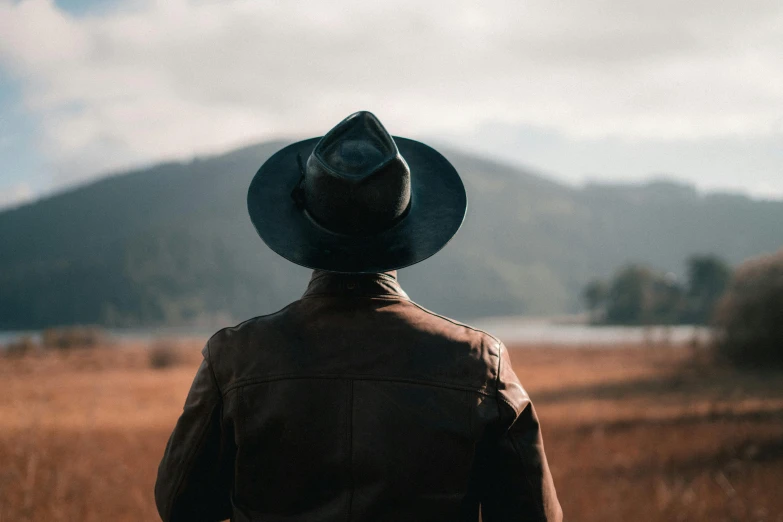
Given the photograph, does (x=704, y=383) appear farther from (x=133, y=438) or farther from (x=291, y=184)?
(x=291, y=184)

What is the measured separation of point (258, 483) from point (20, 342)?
23.3 meters

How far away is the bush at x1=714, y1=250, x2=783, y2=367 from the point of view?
1449 centimetres

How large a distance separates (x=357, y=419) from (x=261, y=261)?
163m

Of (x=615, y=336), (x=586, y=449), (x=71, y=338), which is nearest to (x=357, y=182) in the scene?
(x=586, y=449)

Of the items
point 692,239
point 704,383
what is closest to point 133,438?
point 704,383

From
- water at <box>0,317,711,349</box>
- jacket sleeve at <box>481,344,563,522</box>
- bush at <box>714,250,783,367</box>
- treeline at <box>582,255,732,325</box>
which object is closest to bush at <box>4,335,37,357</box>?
water at <box>0,317,711,349</box>

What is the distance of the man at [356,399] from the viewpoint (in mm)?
1736

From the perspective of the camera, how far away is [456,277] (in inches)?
6368

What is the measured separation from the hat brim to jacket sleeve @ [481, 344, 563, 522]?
40 centimetres

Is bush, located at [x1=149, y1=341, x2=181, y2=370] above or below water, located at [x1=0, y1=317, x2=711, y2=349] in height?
above

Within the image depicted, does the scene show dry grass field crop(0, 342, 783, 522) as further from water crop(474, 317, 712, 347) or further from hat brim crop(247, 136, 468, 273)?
water crop(474, 317, 712, 347)

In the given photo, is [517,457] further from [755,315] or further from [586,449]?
[755,315]

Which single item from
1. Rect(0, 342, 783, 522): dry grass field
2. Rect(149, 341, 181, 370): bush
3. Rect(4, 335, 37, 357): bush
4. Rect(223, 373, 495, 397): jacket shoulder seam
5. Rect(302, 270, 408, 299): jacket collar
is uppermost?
Rect(302, 270, 408, 299): jacket collar

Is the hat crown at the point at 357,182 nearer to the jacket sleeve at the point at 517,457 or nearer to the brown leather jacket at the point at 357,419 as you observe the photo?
the brown leather jacket at the point at 357,419
